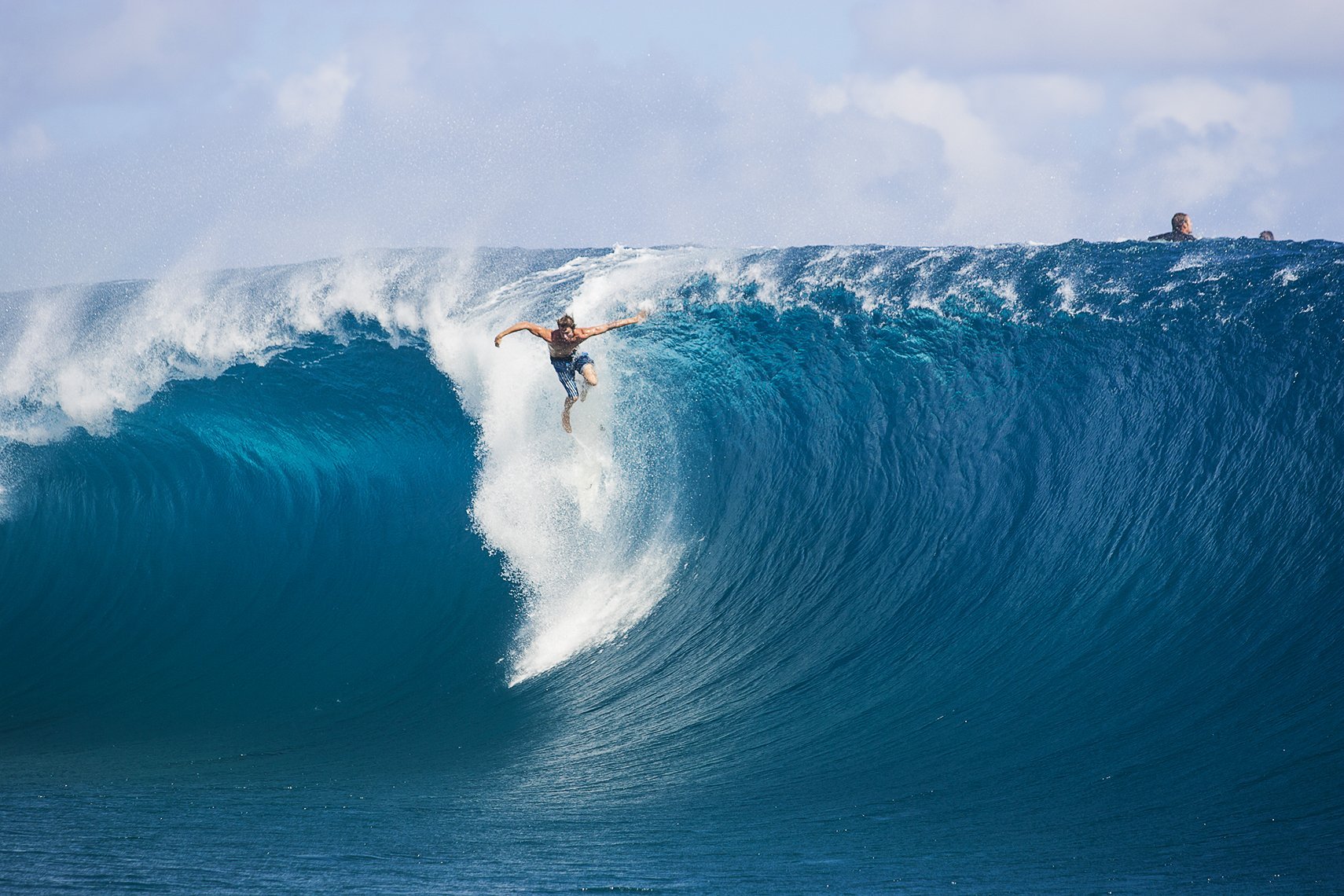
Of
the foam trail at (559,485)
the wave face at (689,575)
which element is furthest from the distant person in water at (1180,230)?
the foam trail at (559,485)

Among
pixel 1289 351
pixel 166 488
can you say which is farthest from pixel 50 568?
pixel 1289 351

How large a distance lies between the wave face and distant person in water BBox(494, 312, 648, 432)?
450 mm

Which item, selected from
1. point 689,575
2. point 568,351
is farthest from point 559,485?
point 689,575

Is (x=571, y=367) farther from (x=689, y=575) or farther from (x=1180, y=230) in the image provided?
(x=1180, y=230)

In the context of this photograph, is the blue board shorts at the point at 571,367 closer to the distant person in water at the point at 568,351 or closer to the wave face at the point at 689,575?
the distant person in water at the point at 568,351

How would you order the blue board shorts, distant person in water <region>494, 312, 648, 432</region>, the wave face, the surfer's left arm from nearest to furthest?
the wave face → the surfer's left arm → distant person in water <region>494, 312, 648, 432</region> → the blue board shorts

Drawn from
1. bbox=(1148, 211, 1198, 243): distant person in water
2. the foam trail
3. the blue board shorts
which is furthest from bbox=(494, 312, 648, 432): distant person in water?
bbox=(1148, 211, 1198, 243): distant person in water

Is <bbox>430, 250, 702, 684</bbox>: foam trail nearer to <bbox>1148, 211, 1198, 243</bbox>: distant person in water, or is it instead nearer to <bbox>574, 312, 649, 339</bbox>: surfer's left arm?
<bbox>574, 312, 649, 339</bbox>: surfer's left arm

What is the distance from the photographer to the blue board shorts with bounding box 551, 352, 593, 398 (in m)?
8.75

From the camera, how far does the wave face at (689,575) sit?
5.15 meters

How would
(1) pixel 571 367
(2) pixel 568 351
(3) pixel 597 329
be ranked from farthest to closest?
(1) pixel 571 367 → (2) pixel 568 351 → (3) pixel 597 329

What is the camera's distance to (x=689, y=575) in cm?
851

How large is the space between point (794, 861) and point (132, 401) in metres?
9.40

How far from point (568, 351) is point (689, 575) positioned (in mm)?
2041
